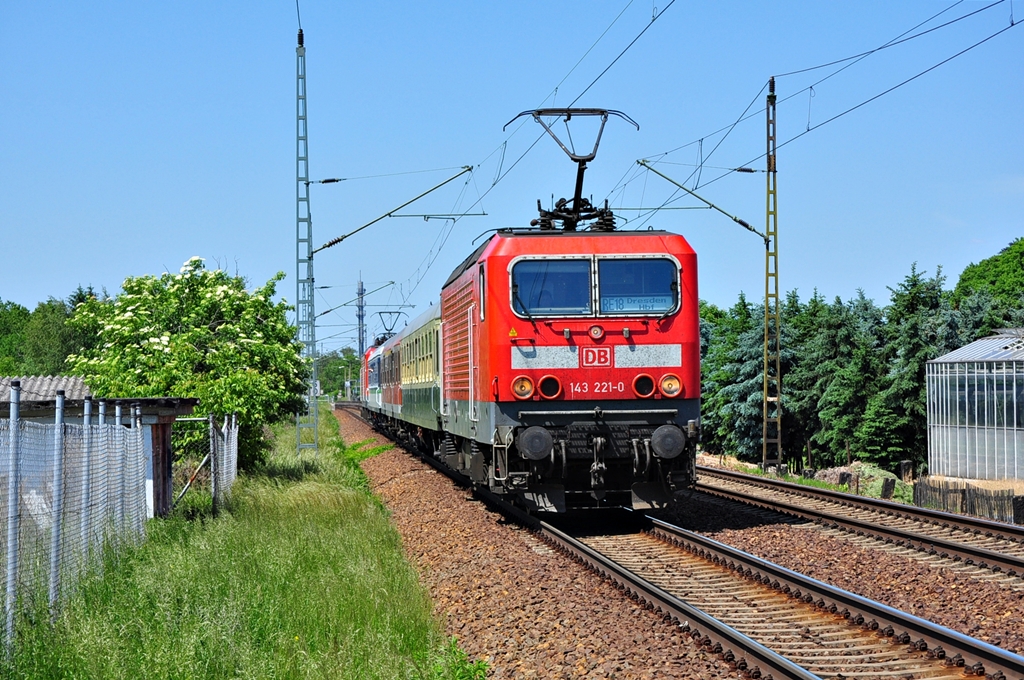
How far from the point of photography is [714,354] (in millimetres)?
53938

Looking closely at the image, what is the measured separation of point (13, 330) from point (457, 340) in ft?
392

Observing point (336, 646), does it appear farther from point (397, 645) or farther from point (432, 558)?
point (432, 558)

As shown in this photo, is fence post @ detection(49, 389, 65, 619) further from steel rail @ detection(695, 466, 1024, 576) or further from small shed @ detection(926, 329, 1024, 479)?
small shed @ detection(926, 329, 1024, 479)

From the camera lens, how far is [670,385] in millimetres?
12625

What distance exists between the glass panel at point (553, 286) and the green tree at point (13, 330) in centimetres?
9620

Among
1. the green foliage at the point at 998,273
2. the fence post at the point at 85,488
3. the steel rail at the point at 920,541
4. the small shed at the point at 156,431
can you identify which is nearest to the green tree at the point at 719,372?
the green foliage at the point at 998,273

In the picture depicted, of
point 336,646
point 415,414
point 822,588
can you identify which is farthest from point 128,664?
point 415,414

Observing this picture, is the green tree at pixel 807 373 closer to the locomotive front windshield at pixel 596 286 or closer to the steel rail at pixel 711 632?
the locomotive front windshield at pixel 596 286

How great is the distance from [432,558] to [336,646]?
4197 mm

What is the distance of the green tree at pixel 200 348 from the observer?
61.0 feet

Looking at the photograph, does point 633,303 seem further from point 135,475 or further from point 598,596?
point 135,475

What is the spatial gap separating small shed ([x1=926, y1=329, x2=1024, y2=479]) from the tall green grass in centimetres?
2069

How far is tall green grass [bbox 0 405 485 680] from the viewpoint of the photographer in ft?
21.6

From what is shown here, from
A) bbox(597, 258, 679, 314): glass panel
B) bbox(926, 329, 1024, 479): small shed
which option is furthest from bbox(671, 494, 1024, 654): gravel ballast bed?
bbox(926, 329, 1024, 479): small shed
